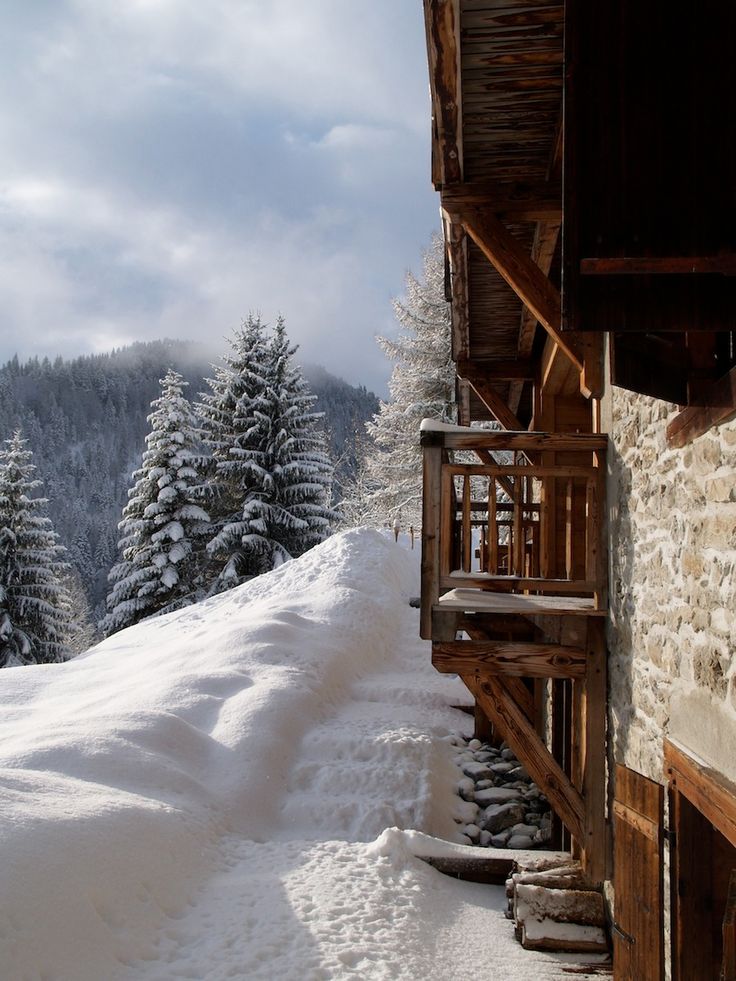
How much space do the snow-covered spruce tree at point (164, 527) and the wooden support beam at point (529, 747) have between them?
1747 centimetres

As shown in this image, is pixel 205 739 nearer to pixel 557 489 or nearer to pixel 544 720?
pixel 544 720

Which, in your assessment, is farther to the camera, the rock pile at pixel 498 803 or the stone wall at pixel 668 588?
the rock pile at pixel 498 803

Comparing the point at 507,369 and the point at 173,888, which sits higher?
the point at 507,369

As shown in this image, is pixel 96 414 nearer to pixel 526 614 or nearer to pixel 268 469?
pixel 268 469

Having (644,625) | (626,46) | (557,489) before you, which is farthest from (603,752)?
(626,46)

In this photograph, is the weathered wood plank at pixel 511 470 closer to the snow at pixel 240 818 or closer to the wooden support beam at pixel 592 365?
the wooden support beam at pixel 592 365

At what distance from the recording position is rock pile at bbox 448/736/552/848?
827 centimetres

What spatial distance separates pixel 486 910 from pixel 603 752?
1.84 metres

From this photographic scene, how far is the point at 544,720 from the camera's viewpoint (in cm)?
936

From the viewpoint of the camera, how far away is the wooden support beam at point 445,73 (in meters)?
3.33

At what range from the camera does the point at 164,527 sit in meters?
22.5

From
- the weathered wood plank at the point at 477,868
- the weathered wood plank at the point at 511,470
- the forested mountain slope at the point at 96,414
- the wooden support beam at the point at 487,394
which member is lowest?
the weathered wood plank at the point at 477,868

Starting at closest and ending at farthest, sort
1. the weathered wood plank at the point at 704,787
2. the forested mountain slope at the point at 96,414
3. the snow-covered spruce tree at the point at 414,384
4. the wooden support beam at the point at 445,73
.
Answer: the weathered wood plank at the point at 704,787 < the wooden support beam at the point at 445,73 < the snow-covered spruce tree at the point at 414,384 < the forested mountain slope at the point at 96,414

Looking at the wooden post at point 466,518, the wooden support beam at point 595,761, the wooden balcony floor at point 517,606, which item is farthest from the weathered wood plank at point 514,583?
the wooden post at point 466,518
